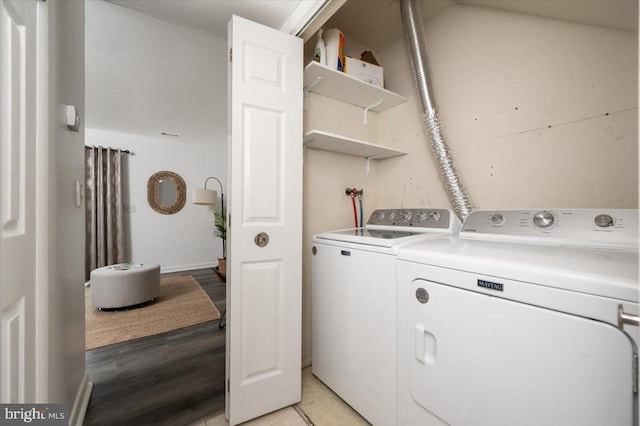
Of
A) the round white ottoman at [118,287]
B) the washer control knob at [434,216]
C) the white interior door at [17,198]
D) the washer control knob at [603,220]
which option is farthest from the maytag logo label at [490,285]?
the round white ottoman at [118,287]

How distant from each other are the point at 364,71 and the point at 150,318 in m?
3.04

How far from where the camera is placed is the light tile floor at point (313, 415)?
133 cm

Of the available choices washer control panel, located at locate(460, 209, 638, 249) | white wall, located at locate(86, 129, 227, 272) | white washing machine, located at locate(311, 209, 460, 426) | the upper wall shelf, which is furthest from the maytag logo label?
white wall, located at locate(86, 129, 227, 272)

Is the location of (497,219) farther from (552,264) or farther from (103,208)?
(103,208)

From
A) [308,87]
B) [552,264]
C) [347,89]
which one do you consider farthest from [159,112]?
[552,264]

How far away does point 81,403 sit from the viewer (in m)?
1.36

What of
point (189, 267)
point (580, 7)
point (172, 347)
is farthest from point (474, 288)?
point (189, 267)

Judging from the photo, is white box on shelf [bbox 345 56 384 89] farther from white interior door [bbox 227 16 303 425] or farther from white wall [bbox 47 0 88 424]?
white wall [bbox 47 0 88 424]

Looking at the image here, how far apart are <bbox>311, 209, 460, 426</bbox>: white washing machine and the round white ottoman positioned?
91.9 inches

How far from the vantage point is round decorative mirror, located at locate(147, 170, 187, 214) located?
Result: 4727 mm

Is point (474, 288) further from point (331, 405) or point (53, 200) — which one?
point (53, 200)

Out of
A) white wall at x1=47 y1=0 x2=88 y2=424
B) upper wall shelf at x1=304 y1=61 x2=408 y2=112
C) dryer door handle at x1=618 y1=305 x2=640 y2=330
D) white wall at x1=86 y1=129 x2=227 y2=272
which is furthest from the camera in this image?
white wall at x1=86 y1=129 x2=227 y2=272

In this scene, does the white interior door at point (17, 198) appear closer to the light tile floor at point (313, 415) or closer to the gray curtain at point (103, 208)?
the light tile floor at point (313, 415)

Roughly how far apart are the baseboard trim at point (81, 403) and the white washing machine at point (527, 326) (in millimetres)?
1551
